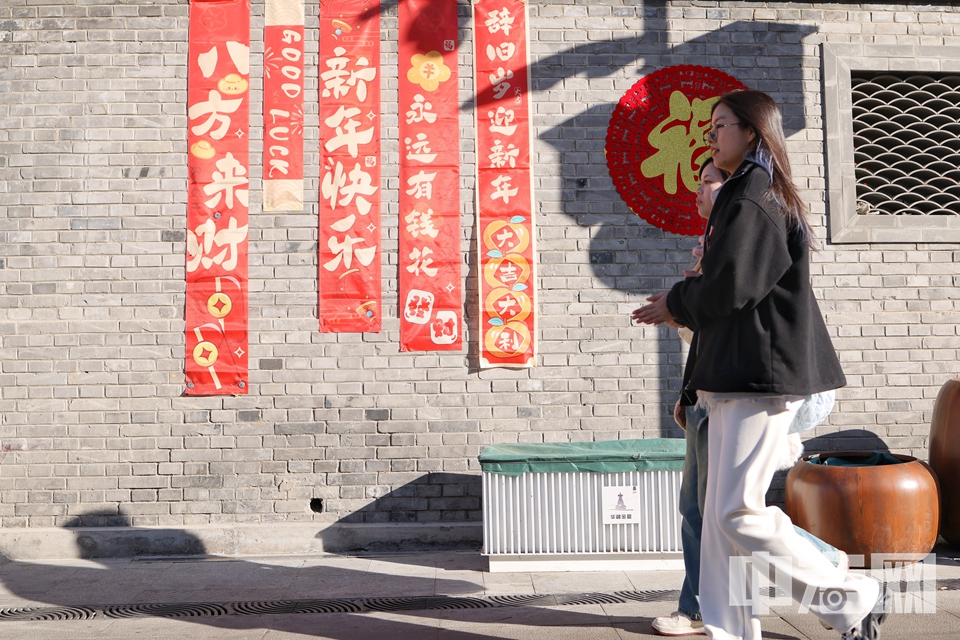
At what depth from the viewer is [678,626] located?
329cm

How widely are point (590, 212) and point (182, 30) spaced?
10.2 ft

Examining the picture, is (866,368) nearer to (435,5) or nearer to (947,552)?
(947,552)

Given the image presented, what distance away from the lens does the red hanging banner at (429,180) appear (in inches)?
210

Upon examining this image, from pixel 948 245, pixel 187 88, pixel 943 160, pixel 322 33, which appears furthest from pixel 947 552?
pixel 187 88

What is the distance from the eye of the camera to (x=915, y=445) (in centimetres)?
546

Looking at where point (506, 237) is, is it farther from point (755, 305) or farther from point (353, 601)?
point (755, 305)

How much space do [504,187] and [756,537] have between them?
11.2 ft

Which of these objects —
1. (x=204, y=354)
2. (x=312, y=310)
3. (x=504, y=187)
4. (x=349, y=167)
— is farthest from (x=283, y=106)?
(x=204, y=354)

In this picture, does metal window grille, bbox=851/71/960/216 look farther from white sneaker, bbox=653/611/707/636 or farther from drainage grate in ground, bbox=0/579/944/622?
white sneaker, bbox=653/611/707/636

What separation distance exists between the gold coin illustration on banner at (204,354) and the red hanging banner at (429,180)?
1.28 m

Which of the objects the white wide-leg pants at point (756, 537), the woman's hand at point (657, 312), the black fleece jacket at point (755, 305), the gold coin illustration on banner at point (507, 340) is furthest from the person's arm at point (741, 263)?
the gold coin illustration on banner at point (507, 340)

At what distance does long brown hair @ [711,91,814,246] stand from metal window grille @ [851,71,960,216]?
3384mm

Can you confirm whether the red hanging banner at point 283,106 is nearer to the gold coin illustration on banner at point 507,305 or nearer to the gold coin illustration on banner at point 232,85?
the gold coin illustration on banner at point 232,85

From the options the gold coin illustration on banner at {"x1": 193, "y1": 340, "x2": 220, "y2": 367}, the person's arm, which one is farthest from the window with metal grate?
the gold coin illustration on banner at {"x1": 193, "y1": 340, "x2": 220, "y2": 367}
